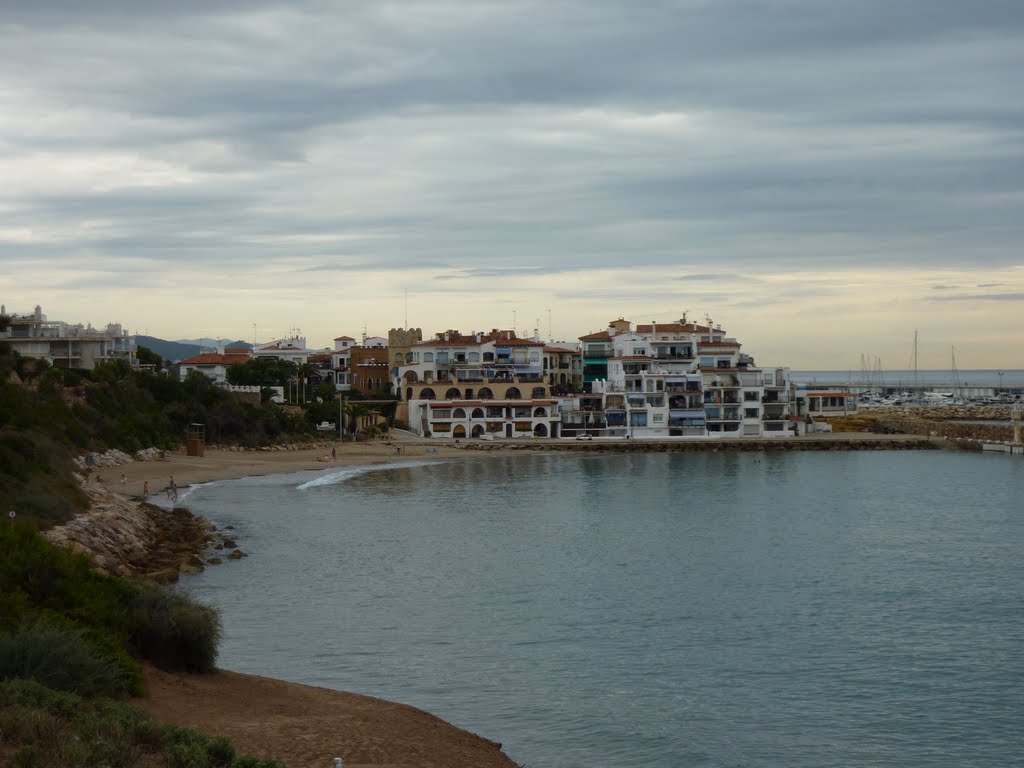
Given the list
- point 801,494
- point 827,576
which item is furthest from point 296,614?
point 801,494

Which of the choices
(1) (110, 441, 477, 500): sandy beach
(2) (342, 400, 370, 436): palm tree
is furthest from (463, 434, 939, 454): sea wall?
(2) (342, 400, 370, 436): palm tree

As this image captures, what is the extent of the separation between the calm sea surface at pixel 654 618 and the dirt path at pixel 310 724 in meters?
1.20

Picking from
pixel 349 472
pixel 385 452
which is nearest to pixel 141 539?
pixel 349 472

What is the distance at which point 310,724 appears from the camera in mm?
16562

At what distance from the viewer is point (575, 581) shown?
3198cm

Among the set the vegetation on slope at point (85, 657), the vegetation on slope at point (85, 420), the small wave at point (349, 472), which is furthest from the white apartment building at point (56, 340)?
the vegetation on slope at point (85, 657)

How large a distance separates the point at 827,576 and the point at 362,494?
26875mm

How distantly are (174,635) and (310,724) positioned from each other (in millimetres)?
3296

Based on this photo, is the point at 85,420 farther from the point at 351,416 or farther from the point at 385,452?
the point at 351,416

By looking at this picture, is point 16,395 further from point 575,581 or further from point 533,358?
point 533,358

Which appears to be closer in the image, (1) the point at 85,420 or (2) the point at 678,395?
(1) the point at 85,420

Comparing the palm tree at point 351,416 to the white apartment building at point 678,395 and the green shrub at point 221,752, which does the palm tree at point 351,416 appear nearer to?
the white apartment building at point 678,395

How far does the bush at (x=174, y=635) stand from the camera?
18328 millimetres

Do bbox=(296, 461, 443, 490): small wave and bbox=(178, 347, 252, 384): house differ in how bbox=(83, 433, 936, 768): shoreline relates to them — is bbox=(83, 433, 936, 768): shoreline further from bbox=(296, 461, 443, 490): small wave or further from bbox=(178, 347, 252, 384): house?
bbox=(178, 347, 252, 384): house
